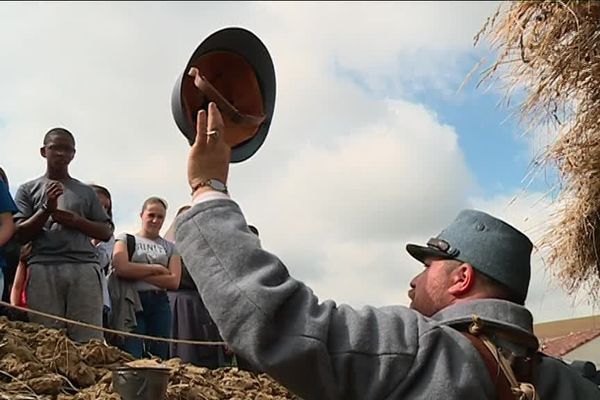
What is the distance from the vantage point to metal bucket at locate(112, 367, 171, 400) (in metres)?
3.44

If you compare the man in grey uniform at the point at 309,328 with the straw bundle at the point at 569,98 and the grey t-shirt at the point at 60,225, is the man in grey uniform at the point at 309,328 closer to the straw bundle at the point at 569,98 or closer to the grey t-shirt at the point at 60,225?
the straw bundle at the point at 569,98

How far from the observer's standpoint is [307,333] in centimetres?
157

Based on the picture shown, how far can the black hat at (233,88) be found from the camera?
1.88 meters

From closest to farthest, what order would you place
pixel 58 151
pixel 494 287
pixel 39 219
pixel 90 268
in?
pixel 494 287 < pixel 39 219 < pixel 90 268 < pixel 58 151

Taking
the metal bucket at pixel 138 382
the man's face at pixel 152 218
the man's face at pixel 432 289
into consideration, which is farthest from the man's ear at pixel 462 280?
the man's face at pixel 152 218

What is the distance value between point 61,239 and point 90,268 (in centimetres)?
23

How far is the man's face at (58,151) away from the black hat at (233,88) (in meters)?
3.10

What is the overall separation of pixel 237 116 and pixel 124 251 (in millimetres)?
3598

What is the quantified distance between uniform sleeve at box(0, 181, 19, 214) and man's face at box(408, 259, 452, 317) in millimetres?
3112

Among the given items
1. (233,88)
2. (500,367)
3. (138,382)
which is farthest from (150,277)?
(500,367)

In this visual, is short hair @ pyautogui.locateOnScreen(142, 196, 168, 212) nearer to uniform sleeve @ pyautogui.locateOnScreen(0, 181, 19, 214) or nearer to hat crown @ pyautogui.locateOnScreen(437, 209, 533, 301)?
uniform sleeve @ pyautogui.locateOnScreen(0, 181, 19, 214)

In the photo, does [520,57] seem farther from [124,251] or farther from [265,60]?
[124,251]

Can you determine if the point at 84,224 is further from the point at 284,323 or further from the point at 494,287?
the point at 284,323

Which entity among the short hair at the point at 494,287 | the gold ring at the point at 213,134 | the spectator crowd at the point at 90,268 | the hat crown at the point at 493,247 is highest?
the spectator crowd at the point at 90,268
